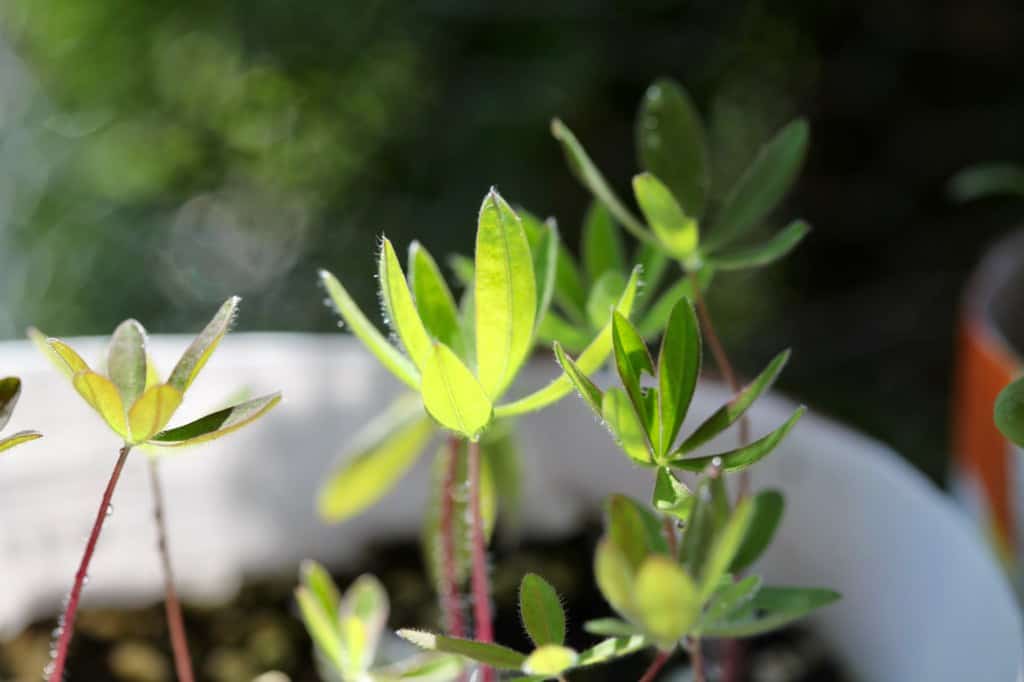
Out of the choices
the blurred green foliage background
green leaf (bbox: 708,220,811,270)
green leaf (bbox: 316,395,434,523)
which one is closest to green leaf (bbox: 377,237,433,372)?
green leaf (bbox: 708,220,811,270)

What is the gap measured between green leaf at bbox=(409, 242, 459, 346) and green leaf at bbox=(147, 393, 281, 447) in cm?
6

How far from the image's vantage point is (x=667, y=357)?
0.97 feet

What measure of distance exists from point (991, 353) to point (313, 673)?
14.4 inches

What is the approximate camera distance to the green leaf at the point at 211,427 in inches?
11.3

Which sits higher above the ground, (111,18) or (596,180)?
(111,18)

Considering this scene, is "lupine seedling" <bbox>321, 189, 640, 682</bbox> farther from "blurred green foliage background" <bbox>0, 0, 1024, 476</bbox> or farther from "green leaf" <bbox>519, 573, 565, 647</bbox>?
"blurred green foliage background" <bbox>0, 0, 1024, 476</bbox>

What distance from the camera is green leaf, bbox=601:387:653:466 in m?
0.27

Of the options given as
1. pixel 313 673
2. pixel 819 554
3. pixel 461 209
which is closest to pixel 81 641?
pixel 313 673

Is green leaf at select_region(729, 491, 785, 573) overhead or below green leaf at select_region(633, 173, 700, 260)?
below

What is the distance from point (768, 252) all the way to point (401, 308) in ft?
0.43

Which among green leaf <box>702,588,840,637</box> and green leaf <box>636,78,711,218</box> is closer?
green leaf <box>702,588,840,637</box>

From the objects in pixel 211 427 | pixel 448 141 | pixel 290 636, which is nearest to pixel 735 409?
pixel 211 427

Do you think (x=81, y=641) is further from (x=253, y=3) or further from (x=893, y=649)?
(x=253, y=3)

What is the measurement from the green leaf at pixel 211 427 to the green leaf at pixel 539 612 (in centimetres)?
8
